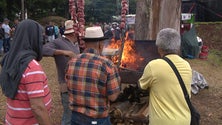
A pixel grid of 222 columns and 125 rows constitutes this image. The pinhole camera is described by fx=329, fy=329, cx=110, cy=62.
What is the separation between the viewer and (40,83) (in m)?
2.83

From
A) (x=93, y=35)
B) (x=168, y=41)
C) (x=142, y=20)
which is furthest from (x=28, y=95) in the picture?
(x=142, y=20)

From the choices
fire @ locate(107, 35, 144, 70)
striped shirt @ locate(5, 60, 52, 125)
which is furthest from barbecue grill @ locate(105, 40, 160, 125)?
striped shirt @ locate(5, 60, 52, 125)

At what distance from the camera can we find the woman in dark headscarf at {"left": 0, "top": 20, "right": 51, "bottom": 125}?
111 inches

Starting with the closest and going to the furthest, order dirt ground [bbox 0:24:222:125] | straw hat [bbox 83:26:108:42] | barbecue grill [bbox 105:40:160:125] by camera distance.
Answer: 1. straw hat [bbox 83:26:108:42]
2. barbecue grill [bbox 105:40:160:125]
3. dirt ground [bbox 0:24:222:125]

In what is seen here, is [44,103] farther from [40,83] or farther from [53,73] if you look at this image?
[53,73]

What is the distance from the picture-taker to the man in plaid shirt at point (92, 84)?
3.48 metres

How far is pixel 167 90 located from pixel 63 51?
6.76ft

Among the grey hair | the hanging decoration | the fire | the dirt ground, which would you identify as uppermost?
the hanging decoration

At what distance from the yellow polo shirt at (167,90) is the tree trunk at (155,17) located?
13.9ft

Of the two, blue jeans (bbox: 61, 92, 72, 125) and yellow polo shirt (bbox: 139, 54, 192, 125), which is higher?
yellow polo shirt (bbox: 139, 54, 192, 125)

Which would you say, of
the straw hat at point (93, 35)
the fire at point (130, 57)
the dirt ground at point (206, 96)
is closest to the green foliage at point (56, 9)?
the dirt ground at point (206, 96)

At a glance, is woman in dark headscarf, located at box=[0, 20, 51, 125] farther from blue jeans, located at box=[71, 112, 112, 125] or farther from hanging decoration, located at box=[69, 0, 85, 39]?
hanging decoration, located at box=[69, 0, 85, 39]

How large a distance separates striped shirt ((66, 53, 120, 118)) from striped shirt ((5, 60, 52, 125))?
555mm

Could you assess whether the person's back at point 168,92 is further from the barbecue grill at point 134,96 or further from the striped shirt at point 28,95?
the barbecue grill at point 134,96
